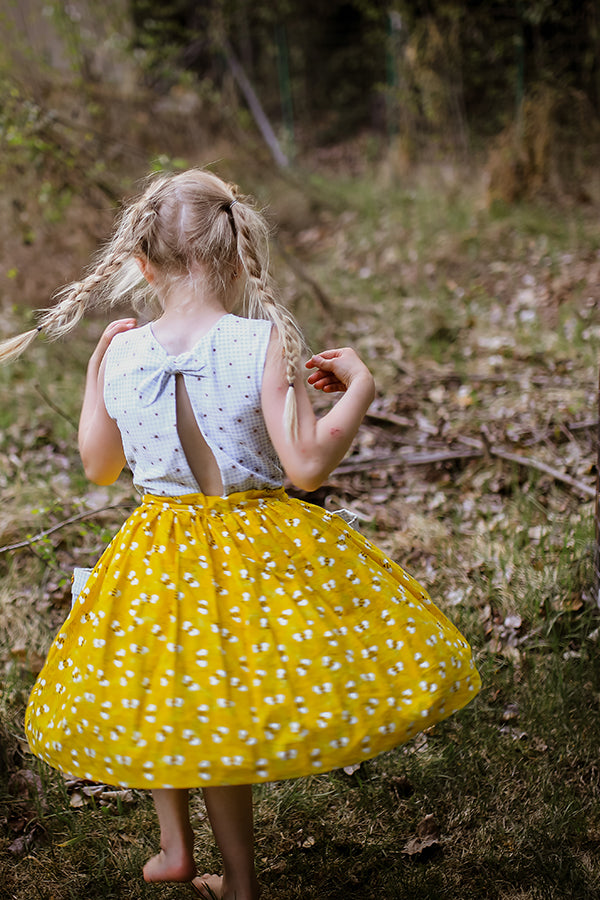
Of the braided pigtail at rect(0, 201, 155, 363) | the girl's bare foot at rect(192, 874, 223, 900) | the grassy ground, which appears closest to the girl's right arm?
the braided pigtail at rect(0, 201, 155, 363)

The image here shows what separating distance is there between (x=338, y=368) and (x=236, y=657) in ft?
2.16

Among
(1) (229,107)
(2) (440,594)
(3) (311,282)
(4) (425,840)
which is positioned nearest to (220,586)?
(4) (425,840)

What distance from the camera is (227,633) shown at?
5.36 feet

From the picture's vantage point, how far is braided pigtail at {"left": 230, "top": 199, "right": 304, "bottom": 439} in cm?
167

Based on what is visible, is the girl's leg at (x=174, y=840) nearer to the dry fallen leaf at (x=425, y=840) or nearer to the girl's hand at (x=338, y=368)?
the dry fallen leaf at (x=425, y=840)

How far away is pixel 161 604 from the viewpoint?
5.49ft

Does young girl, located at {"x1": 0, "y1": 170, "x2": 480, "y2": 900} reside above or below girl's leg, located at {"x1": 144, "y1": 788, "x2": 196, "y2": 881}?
above

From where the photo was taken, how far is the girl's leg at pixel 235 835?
1729 millimetres

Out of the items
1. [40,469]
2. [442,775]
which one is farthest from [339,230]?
[442,775]

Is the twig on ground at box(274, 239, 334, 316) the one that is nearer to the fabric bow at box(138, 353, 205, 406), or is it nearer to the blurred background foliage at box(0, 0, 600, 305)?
the blurred background foliage at box(0, 0, 600, 305)

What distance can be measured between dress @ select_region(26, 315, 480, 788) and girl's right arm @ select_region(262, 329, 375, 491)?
0.04m

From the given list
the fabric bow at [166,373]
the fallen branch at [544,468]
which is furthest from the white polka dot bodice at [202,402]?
the fallen branch at [544,468]

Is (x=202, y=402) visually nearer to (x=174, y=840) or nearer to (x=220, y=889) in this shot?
(x=174, y=840)

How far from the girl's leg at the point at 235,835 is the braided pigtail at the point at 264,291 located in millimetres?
765
